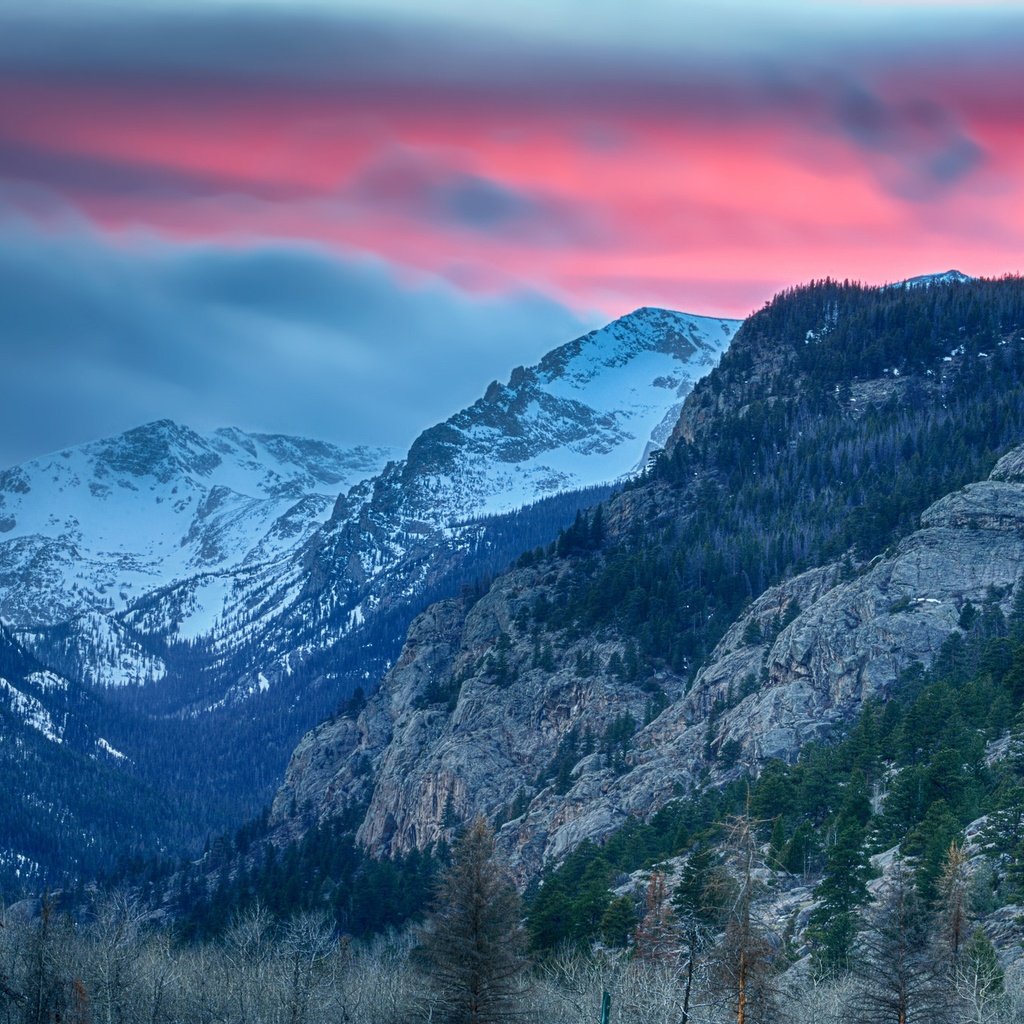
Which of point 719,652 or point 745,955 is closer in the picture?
point 745,955

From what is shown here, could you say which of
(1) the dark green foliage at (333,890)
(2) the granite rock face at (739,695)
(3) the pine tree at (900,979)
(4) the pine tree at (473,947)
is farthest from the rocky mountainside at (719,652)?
(3) the pine tree at (900,979)

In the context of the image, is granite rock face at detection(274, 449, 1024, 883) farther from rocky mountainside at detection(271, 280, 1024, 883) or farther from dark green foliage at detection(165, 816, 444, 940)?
dark green foliage at detection(165, 816, 444, 940)

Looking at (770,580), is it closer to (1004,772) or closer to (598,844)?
(598,844)

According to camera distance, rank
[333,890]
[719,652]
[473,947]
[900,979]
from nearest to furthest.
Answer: [900,979]
[473,947]
[719,652]
[333,890]

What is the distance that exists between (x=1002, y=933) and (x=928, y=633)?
200 feet

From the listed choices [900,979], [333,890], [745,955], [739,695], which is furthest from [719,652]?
[745,955]

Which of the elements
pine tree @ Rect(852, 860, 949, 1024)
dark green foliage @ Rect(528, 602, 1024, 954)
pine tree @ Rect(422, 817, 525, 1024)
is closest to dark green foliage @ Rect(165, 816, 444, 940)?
dark green foliage @ Rect(528, 602, 1024, 954)

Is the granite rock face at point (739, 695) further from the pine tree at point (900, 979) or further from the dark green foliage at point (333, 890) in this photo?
A: the pine tree at point (900, 979)

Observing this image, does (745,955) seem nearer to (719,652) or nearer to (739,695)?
(739,695)

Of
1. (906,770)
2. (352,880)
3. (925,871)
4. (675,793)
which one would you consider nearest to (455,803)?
(352,880)

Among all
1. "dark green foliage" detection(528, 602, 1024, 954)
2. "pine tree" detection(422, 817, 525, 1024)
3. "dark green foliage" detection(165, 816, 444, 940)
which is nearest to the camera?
"pine tree" detection(422, 817, 525, 1024)

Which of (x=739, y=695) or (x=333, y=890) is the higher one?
(x=739, y=695)

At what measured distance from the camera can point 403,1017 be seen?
9281 cm

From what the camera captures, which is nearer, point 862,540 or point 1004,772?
point 1004,772
